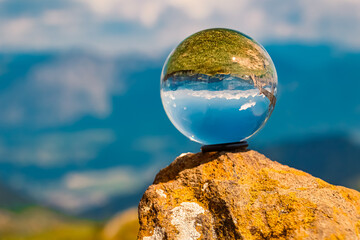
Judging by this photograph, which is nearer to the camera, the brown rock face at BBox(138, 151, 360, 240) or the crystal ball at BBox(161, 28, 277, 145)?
the brown rock face at BBox(138, 151, 360, 240)

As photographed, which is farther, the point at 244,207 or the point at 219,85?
the point at 219,85

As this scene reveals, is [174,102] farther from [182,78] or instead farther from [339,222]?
[339,222]

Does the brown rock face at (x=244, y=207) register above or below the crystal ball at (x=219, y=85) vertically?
below

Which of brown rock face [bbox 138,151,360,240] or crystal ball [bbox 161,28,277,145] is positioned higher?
crystal ball [bbox 161,28,277,145]

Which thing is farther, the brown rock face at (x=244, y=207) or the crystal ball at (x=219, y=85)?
the crystal ball at (x=219, y=85)
